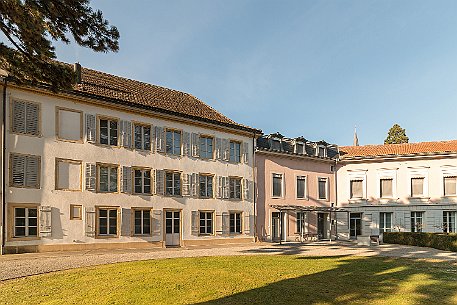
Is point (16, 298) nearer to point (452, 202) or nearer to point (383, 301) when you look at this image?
point (383, 301)

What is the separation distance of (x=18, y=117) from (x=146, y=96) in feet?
26.6

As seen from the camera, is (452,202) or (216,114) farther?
(452,202)

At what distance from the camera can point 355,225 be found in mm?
35375

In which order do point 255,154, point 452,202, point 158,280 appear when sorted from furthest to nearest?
point 452,202
point 255,154
point 158,280

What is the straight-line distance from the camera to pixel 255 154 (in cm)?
3011

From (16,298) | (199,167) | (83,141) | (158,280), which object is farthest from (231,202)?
(16,298)

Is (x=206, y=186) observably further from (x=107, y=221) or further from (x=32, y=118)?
(x=32, y=118)

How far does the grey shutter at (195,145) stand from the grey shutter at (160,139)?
217 centimetres

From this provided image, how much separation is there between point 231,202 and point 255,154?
4094 mm

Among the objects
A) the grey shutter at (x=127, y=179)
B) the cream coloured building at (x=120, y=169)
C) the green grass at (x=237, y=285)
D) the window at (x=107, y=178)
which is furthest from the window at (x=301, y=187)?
the green grass at (x=237, y=285)

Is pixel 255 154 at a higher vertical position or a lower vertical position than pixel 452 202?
higher

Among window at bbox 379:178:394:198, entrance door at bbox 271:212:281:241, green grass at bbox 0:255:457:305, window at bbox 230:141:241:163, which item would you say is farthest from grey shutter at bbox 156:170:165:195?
window at bbox 379:178:394:198

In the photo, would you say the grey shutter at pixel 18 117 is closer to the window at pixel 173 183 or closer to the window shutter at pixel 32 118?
the window shutter at pixel 32 118

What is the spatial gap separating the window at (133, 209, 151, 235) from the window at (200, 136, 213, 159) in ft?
17.2
